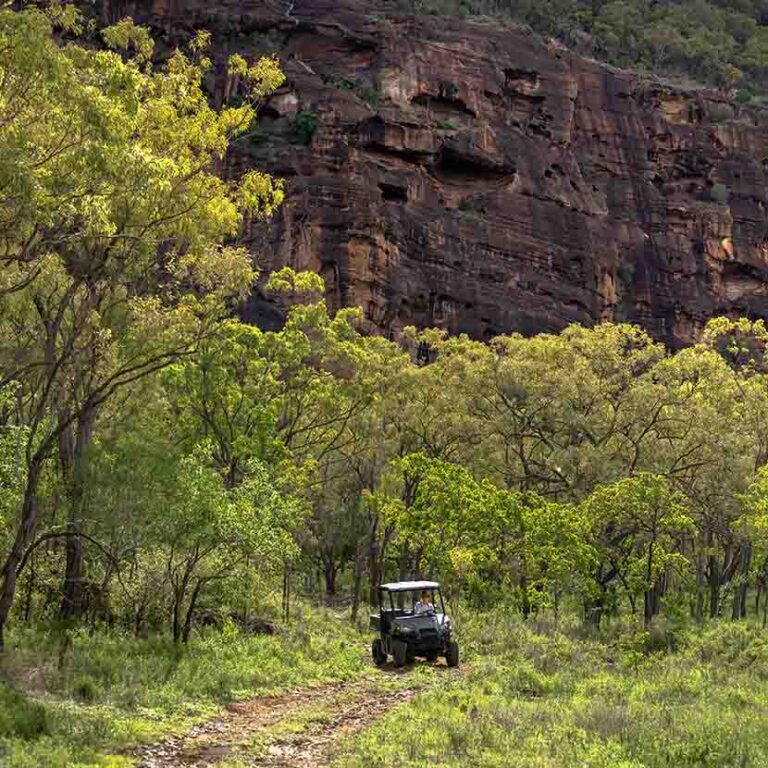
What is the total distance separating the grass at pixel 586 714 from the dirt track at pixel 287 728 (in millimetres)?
533

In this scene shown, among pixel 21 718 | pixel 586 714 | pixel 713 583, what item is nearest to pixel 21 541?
pixel 21 718

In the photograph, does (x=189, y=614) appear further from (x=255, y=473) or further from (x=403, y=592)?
(x=403, y=592)

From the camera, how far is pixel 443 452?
34156mm

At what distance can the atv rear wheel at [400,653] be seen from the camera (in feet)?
62.5

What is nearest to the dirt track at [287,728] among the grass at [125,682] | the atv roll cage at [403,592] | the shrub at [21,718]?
the grass at [125,682]

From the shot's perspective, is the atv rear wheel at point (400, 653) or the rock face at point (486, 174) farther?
the rock face at point (486, 174)

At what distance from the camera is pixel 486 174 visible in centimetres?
6850

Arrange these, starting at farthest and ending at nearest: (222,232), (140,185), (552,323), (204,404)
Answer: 1. (552,323)
2. (204,404)
3. (222,232)
4. (140,185)

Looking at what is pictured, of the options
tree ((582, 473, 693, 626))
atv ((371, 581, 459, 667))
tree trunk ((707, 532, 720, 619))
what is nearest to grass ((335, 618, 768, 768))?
atv ((371, 581, 459, 667))

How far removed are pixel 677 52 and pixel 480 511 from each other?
90.0 m

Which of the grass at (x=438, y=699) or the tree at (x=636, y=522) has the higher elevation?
the tree at (x=636, y=522)

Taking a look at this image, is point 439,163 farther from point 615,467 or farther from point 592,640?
point 592,640

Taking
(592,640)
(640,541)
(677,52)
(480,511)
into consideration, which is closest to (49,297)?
(480,511)

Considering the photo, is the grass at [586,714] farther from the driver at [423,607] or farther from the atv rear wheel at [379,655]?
the atv rear wheel at [379,655]
